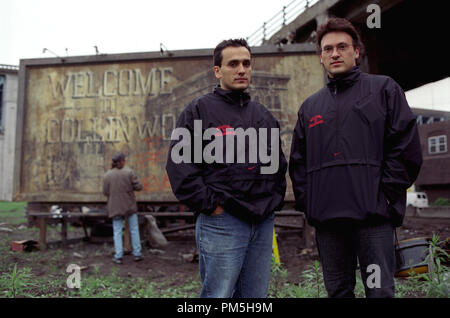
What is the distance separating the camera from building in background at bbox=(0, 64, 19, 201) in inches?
1075

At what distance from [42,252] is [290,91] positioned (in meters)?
6.24

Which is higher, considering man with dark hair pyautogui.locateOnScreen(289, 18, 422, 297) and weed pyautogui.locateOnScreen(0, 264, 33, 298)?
man with dark hair pyautogui.locateOnScreen(289, 18, 422, 297)

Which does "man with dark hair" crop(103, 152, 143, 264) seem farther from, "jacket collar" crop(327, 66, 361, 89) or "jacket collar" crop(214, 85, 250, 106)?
"jacket collar" crop(327, 66, 361, 89)

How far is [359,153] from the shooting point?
2.14 meters

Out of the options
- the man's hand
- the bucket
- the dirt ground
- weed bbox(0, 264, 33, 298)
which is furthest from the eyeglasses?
the dirt ground

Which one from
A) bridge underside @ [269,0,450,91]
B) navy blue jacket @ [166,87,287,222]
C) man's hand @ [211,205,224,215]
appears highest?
bridge underside @ [269,0,450,91]

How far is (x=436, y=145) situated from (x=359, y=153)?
25444 mm

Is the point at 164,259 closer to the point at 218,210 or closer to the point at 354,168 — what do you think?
the point at 218,210

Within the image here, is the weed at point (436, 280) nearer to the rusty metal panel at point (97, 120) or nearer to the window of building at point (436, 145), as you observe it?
the rusty metal panel at point (97, 120)

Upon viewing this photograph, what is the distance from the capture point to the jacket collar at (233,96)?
7.80 feet

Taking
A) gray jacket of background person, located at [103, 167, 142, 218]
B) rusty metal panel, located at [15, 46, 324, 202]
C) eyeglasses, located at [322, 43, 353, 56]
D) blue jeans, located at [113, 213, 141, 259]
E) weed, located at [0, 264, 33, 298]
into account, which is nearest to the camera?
eyeglasses, located at [322, 43, 353, 56]

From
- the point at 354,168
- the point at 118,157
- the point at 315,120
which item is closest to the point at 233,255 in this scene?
the point at 354,168

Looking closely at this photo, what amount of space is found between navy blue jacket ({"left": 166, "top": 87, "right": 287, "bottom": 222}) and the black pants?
41cm
